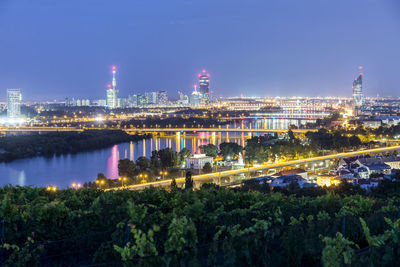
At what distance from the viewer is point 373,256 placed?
1.31 meters

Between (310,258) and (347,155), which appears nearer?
(310,258)

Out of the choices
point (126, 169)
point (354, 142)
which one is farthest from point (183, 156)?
point (354, 142)

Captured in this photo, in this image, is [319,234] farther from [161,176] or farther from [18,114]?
[18,114]

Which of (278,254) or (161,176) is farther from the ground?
(278,254)

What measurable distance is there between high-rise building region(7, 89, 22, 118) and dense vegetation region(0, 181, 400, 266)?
103 feet

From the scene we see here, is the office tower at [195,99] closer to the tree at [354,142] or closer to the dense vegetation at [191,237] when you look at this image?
the tree at [354,142]

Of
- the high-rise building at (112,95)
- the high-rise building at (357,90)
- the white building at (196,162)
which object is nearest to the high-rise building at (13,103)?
the high-rise building at (112,95)

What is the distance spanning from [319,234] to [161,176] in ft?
25.0

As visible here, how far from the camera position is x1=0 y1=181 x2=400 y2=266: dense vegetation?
131cm

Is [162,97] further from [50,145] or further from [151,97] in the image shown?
[50,145]

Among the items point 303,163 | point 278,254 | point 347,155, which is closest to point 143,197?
point 278,254

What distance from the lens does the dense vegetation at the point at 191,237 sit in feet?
4.29

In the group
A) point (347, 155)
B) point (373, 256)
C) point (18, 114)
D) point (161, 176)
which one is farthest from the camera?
point (18, 114)

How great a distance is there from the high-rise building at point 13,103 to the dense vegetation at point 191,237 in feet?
103
